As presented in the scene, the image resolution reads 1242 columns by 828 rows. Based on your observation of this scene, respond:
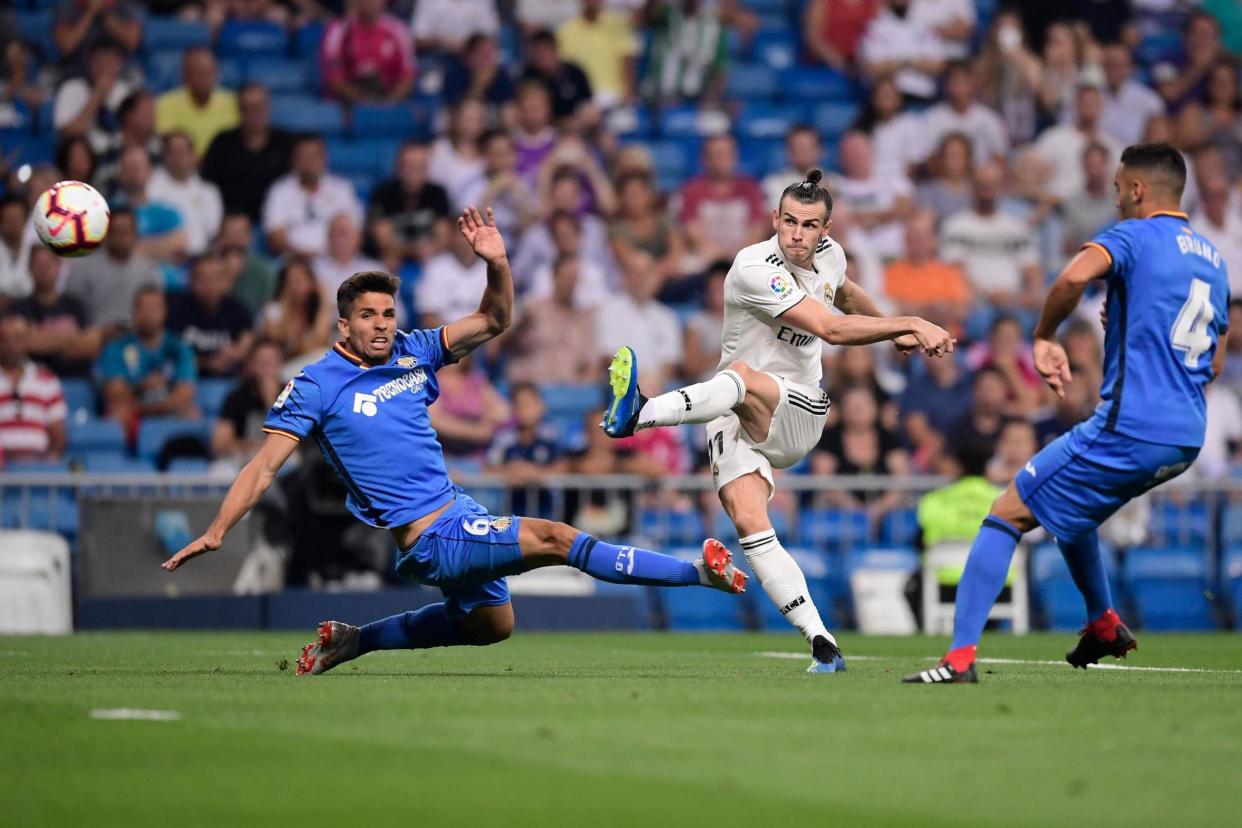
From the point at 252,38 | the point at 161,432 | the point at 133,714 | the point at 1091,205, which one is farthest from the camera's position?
the point at 252,38

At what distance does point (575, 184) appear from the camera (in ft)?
59.1

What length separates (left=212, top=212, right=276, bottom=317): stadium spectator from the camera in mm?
16906

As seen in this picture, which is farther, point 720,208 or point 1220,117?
point 1220,117

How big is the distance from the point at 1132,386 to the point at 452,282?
1072 cm

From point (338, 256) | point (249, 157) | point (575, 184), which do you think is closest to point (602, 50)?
point (575, 184)

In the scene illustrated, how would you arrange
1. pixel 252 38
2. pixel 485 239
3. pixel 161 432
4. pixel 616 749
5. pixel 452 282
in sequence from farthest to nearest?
pixel 252 38
pixel 452 282
pixel 161 432
pixel 485 239
pixel 616 749

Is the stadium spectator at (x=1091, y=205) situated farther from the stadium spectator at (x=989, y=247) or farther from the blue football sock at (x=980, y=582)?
the blue football sock at (x=980, y=582)

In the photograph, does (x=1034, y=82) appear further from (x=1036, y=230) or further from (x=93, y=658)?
(x=93, y=658)

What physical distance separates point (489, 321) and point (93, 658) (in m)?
3.13

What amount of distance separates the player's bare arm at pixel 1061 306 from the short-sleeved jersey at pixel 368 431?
8.94ft

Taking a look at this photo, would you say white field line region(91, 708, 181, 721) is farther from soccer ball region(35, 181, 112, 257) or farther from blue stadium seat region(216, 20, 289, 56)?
blue stadium seat region(216, 20, 289, 56)

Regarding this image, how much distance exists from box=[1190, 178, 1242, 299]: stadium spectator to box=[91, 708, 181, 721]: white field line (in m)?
14.9

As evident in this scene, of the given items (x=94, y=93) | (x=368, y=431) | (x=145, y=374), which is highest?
(x=94, y=93)

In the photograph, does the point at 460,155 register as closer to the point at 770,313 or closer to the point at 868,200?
the point at 868,200
